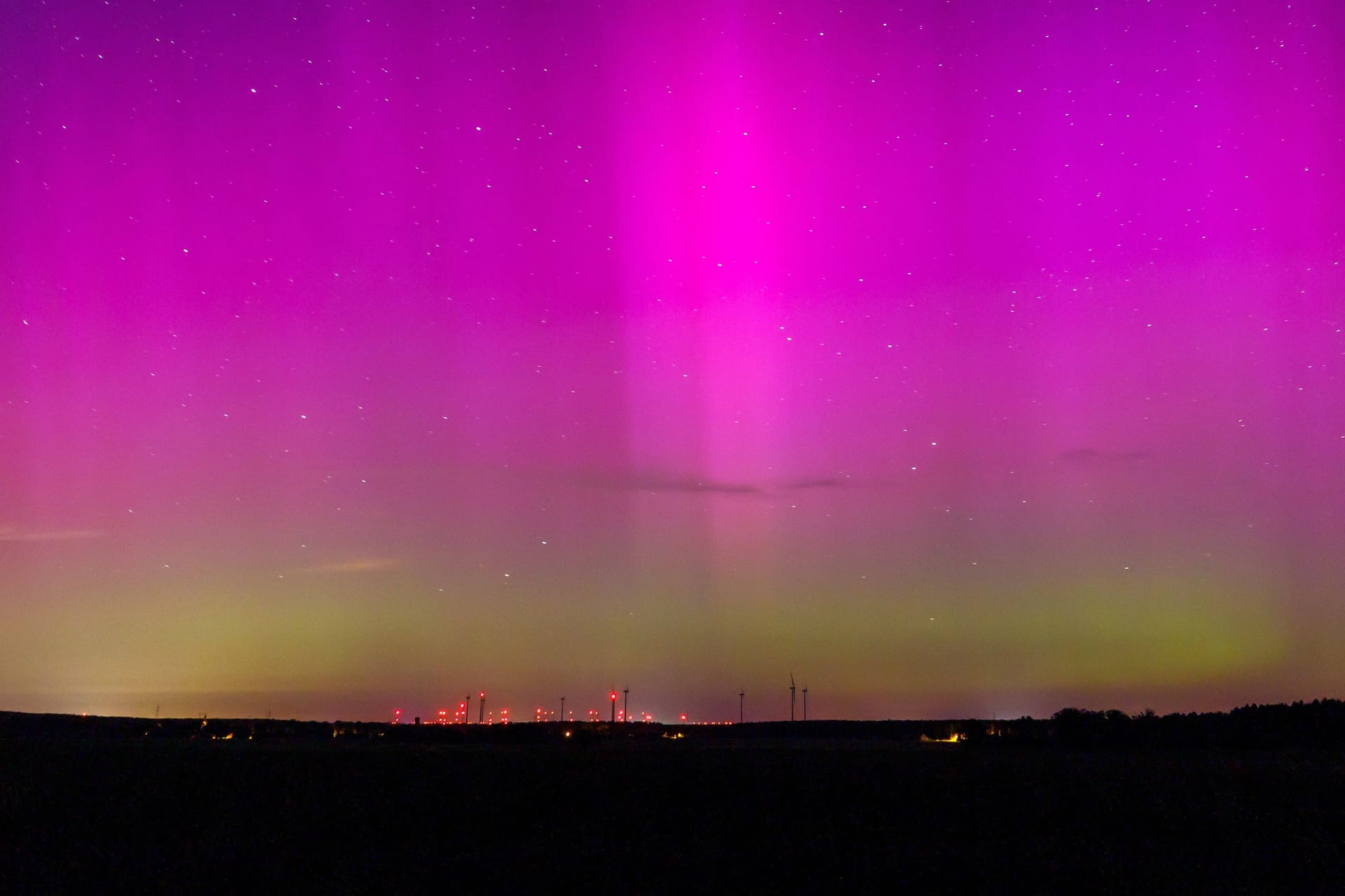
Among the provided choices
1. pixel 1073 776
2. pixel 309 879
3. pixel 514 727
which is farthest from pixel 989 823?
pixel 514 727

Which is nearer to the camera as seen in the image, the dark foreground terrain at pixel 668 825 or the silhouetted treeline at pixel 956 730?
the dark foreground terrain at pixel 668 825

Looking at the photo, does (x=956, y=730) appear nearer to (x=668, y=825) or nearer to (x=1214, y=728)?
(x=1214, y=728)

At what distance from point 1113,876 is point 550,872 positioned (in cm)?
1105

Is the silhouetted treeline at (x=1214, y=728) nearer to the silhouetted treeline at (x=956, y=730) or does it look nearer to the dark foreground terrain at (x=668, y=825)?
the silhouetted treeline at (x=956, y=730)

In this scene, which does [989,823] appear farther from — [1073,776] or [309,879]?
[309,879]

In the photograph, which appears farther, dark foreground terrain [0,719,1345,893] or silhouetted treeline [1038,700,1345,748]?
silhouetted treeline [1038,700,1345,748]

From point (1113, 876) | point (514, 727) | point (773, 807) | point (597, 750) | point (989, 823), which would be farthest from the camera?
point (514, 727)

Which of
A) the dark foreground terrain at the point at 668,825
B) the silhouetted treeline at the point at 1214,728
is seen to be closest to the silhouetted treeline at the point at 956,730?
the silhouetted treeline at the point at 1214,728

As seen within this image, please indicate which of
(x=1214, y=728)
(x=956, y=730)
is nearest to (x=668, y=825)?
(x=1214, y=728)

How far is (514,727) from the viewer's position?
94.9 m

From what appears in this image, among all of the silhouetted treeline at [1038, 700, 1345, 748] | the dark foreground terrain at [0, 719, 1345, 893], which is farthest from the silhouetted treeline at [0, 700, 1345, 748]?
the dark foreground terrain at [0, 719, 1345, 893]

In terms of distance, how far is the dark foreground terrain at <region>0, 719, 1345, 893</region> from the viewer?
2241cm

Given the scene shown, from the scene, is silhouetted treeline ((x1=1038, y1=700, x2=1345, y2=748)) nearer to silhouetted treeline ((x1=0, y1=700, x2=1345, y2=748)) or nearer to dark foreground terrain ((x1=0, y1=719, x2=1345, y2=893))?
silhouetted treeline ((x1=0, y1=700, x2=1345, y2=748))

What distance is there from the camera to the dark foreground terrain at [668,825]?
22.4 meters
